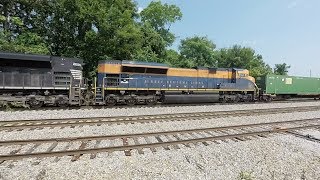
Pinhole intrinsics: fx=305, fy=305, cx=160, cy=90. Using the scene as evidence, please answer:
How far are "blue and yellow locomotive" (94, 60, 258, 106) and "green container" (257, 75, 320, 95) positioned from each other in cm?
341

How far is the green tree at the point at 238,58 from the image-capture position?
214 feet

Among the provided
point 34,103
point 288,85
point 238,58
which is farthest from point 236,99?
point 238,58

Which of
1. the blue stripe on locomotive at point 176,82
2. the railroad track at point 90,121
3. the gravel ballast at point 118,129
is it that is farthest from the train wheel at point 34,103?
the gravel ballast at point 118,129

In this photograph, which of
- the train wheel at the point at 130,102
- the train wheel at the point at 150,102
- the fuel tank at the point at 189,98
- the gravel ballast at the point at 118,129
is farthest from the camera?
the fuel tank at the point at 189,98

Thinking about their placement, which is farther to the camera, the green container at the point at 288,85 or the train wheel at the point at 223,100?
the green container at the point at 288,85

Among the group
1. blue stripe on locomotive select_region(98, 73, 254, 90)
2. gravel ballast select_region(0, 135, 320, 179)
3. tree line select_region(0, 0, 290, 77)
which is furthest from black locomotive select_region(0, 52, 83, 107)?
gravel ballast select_region(0, 135, 320, 179)

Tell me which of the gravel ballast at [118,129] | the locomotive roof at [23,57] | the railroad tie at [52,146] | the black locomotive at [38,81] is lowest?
the railroad tie at [52,146]

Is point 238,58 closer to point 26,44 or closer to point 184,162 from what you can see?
point 26,44

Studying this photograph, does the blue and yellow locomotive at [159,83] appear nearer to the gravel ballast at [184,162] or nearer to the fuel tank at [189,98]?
the fuel tank at [189,98]

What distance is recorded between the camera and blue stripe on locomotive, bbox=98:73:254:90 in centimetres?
1975

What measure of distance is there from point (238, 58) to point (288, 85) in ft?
120

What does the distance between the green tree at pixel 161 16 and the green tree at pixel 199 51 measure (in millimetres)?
9523

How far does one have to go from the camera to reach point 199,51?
56875 mm

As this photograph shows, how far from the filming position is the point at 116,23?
26.9 m
